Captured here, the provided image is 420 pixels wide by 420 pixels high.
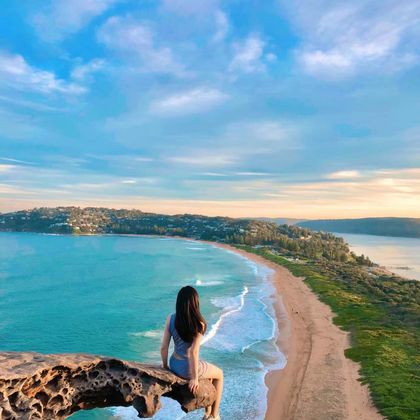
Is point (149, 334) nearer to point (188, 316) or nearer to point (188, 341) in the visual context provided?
point (188, 341)

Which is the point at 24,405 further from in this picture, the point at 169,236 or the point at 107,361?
the point at 169,236

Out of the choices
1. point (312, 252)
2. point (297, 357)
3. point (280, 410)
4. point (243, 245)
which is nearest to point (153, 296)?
point (297, 357)

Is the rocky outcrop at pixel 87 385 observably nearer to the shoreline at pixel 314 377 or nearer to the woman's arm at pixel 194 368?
the woman's arm at pixel 194 368

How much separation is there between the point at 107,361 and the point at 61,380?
2.85 ft

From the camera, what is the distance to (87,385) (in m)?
7.62

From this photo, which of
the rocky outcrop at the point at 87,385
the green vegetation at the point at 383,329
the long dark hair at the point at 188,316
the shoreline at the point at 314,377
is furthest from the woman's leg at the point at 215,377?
the green vegetation at the point at 383,329

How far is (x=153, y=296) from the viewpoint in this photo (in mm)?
53125

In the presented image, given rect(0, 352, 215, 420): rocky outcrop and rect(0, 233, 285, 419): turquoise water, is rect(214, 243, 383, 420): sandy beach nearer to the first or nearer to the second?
rect(0, 233, 285, 419): turquoise water

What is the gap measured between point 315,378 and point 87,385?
20417 mm

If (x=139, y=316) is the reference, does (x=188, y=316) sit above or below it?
above

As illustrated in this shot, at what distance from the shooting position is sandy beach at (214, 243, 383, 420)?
67.3 feet

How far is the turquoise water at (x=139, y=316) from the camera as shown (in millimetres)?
25523

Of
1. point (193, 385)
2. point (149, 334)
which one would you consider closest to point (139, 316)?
point (149, 334)

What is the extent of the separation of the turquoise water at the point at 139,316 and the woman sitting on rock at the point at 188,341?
45.1 feet
